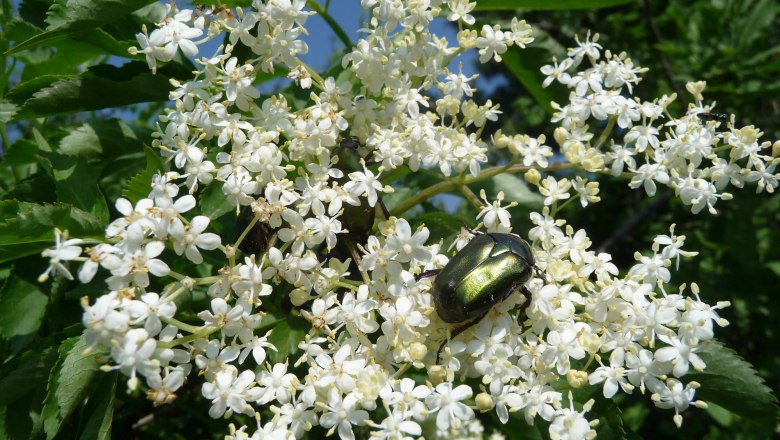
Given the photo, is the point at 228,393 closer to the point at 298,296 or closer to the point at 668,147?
the point at 298,296

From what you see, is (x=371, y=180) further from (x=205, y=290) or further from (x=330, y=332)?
(x=205, y=290)

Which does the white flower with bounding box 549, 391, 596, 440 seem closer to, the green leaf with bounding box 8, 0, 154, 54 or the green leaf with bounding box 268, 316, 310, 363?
the green leaf with bounding box 268, 316, 310, 363

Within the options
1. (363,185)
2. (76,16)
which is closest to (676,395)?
(363,185)

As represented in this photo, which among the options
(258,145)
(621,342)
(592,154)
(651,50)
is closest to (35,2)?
(258,145)

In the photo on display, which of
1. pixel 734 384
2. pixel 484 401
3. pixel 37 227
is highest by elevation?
pixel 37 227

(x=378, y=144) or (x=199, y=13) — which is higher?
(x=199, y=13)
